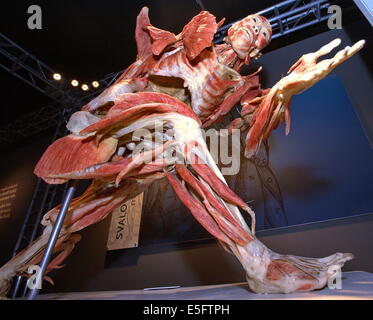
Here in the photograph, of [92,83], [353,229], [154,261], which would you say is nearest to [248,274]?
[353,229]

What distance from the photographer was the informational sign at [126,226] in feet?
8.76

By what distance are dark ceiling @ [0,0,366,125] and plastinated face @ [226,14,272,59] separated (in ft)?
4.72

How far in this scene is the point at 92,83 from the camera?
10.6 feet

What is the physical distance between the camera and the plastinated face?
3.94 feet

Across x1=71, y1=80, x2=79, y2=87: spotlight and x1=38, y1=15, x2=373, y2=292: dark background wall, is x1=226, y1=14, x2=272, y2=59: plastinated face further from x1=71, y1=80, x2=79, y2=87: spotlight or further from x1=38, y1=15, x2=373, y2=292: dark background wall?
x1=71, y1=80, x2=79, y2=87: spotlight

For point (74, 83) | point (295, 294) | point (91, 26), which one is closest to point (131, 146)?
point (295, 294)

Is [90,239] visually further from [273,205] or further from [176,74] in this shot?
[176,74]

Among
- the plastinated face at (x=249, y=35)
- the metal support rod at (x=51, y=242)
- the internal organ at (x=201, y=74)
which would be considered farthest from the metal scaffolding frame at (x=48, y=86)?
the metal support rod at (x=51, y=242)

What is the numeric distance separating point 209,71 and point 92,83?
2425 millimetres

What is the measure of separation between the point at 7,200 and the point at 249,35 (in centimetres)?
432

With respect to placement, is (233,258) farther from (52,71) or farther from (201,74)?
(52,71)

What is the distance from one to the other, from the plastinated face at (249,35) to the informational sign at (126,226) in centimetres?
196

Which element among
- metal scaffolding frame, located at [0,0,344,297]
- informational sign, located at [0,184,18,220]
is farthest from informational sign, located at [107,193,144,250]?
informational sign, located at [0,184,18,220]

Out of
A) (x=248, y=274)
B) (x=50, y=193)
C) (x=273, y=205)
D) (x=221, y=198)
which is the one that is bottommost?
(x=248, y=274)
